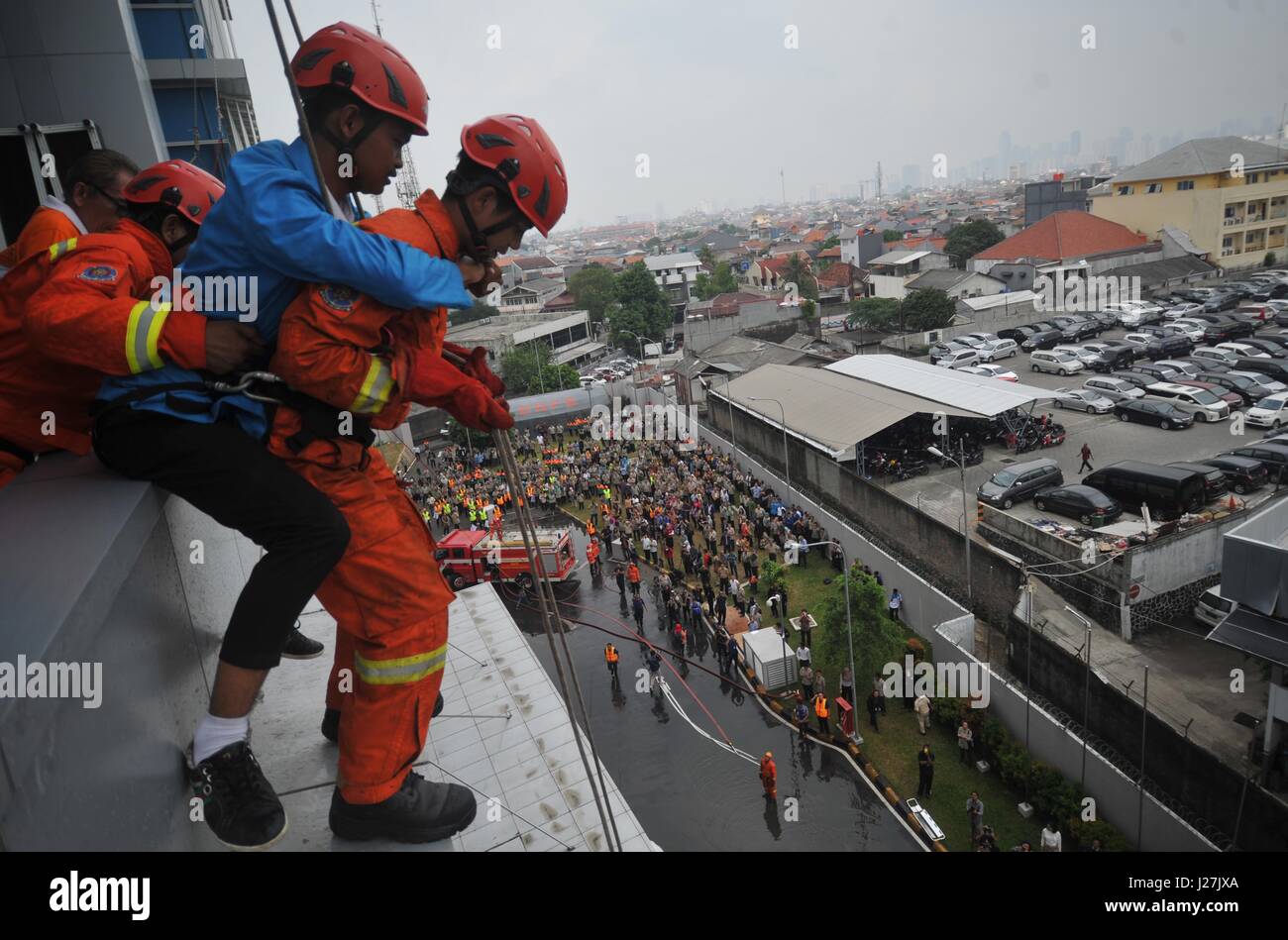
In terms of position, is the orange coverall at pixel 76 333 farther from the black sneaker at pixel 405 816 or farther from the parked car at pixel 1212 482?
the parked car at pixel 1212 482

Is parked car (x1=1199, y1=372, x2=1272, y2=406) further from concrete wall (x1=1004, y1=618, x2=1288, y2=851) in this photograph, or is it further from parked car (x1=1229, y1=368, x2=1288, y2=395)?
concrete wall (x1=1004, y1=618, x2=1288, y2=851)

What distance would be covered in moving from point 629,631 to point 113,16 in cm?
1373

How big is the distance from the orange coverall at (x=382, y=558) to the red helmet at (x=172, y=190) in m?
1.05

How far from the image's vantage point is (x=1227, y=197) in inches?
1887

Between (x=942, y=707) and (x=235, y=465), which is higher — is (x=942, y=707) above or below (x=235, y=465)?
below

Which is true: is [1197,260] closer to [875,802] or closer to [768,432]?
[768,432]

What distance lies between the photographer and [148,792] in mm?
2559

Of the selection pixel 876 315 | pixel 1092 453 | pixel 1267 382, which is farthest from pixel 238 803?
pixel 876 315

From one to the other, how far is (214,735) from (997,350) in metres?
37.8

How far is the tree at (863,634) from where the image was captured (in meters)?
13.6

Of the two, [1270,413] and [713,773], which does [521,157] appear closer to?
[713,773]

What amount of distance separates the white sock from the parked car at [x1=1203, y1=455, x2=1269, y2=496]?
821 inches

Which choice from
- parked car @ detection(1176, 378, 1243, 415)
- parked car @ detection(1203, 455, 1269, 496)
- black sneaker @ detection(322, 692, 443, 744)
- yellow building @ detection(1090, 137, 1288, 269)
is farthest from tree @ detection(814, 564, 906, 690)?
yellow building @ detection(1090, 137, 1288, 269)
